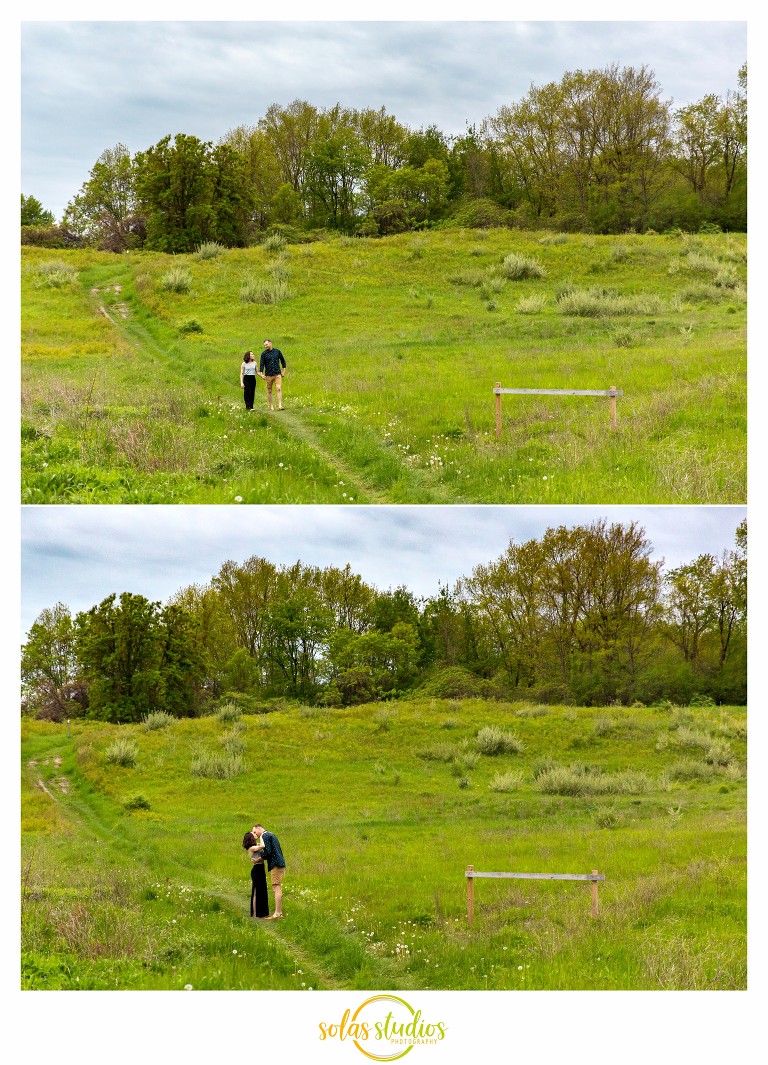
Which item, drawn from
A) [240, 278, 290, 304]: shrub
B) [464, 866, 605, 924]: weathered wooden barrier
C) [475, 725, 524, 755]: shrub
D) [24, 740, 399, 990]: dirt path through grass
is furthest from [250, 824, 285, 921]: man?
[240, 278, 290, 304]: shrub

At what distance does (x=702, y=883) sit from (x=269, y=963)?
693 cm

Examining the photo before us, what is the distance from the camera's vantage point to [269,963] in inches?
493

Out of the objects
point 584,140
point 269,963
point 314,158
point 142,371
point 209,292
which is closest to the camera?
point 269,963

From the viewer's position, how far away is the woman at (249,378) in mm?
20019

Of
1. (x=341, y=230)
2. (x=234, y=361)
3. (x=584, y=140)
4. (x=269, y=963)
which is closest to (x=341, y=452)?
(x=234, y=361)

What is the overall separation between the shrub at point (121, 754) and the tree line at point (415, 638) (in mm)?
3392

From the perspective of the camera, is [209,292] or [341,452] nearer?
[341,452]

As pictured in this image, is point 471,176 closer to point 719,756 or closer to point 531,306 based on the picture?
point 531,306

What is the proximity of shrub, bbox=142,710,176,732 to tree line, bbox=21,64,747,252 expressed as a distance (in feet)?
84.3

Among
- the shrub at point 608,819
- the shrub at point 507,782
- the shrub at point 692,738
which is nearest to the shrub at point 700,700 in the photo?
the shrub at point 692,738

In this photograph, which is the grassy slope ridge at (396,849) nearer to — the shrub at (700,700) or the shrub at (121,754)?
the shrub at (121,754)

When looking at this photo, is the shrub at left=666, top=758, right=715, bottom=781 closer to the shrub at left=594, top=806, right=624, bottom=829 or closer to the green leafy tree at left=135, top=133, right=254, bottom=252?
the shrub at left=594, top=806, right=624, bottom=829

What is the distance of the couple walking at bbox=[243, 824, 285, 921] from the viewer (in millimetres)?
13633

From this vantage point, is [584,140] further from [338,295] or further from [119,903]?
[119,903]
